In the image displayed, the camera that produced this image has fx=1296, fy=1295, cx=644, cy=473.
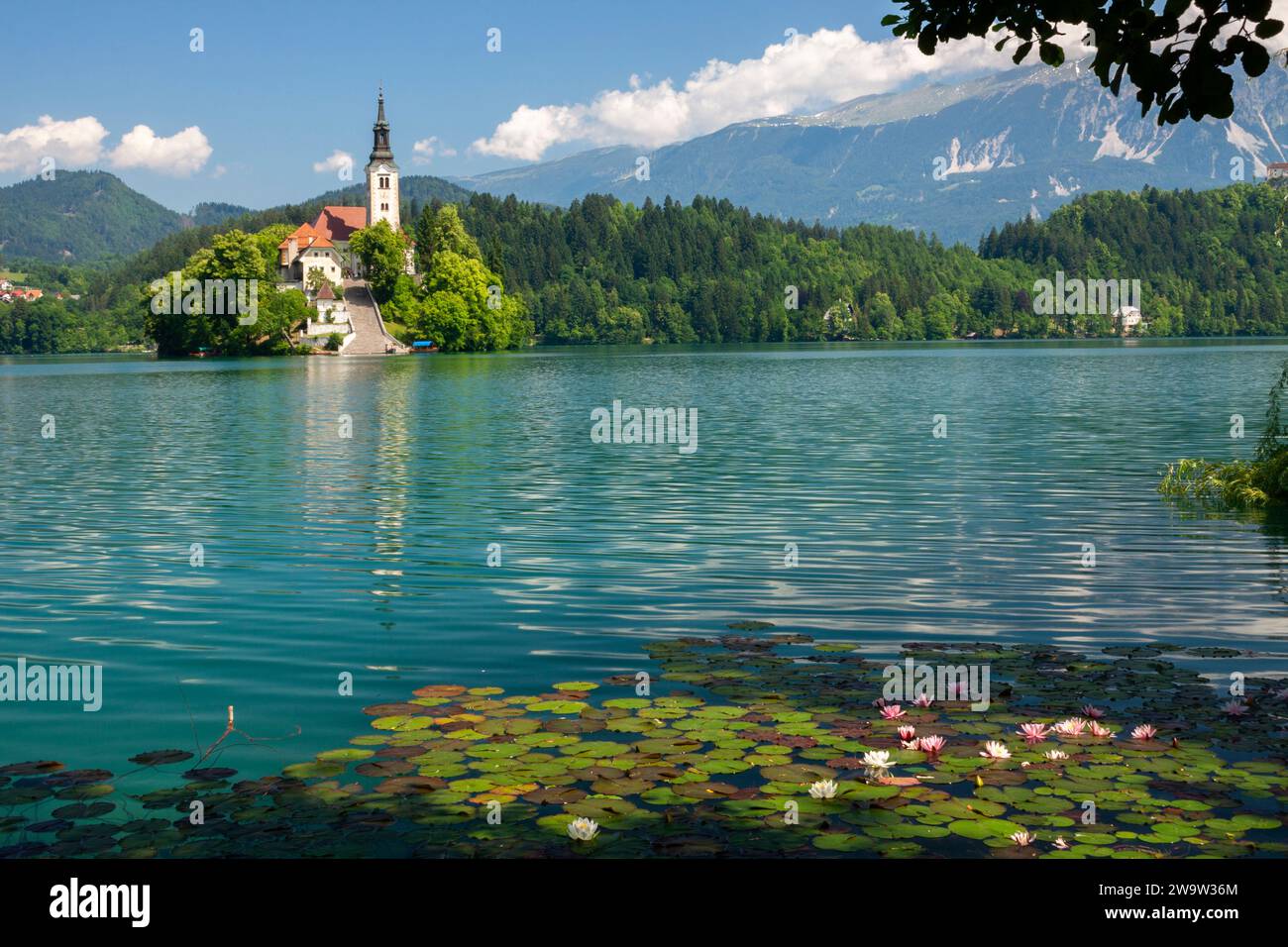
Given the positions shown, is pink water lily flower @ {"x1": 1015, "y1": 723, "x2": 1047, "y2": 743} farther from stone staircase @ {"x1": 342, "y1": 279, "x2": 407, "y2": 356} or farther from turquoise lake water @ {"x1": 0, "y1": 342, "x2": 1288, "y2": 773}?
stone staircase @ {"x1": 342, "y1": 279, "x2": 407, "y2": 356}

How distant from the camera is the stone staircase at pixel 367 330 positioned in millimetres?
158125

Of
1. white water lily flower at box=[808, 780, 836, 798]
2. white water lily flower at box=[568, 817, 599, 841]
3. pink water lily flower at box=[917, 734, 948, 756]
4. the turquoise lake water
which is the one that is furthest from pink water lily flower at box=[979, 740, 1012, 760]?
the turquoise lake water

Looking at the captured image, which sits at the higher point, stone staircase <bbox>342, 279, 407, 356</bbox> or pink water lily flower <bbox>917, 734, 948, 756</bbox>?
stone staircase <bbox>342, 279, 407, 356</bbox>

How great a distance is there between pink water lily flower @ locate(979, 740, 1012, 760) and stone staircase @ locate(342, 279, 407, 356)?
149 m

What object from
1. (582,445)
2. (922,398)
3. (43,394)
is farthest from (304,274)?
(582,445)

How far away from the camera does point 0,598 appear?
57.9ft

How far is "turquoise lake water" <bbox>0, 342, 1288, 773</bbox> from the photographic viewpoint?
1342 centimetres

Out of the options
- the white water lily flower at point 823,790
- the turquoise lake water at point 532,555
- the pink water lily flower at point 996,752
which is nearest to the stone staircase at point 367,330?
the turquoise lake water at point 532,555

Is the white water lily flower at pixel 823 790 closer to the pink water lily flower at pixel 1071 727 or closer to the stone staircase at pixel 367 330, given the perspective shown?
the pink water lily flower at pixel 1071 727

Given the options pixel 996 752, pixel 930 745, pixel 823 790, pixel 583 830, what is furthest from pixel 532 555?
pixel 583 830

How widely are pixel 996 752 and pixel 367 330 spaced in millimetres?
160520

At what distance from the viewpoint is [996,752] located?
9.53m

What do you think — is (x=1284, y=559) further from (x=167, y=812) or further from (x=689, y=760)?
(x=167, y=812)

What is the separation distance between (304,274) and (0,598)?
7167 inches
